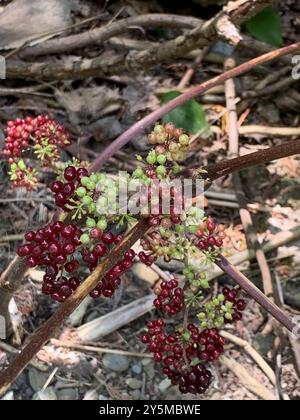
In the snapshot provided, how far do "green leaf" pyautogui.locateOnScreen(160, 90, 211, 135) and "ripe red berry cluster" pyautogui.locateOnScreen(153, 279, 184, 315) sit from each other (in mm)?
1076

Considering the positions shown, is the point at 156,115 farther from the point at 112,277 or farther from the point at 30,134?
the point at 112,277

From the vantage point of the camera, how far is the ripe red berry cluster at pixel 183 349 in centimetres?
182

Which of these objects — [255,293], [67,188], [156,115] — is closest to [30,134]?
[156,115]

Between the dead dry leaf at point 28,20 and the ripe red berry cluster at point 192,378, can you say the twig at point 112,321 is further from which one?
the dead dry leaf at point 28,20

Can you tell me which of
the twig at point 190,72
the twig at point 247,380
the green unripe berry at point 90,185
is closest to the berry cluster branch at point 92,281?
the green unripe berry at point 90,185

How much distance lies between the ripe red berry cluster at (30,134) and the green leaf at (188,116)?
740mm

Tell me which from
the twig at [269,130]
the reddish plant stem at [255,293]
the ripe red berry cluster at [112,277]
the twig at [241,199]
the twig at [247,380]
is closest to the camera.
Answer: the ripe red berry cluster at [112,277]

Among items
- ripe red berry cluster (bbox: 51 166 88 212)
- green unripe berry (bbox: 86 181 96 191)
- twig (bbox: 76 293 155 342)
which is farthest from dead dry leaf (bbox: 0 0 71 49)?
green unripe berry (bbox: 86 181 96 191)

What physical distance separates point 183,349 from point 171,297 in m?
0.14

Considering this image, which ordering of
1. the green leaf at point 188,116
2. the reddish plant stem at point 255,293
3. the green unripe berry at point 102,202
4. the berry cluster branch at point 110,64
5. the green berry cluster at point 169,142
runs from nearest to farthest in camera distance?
1. the green unripe berry at point 102,202
2. the green berry cluster at point 169,142
3. the reddish plant stem at point 255,293
4. the berry cluster branch at point 110,64
5. the green leaf at point 188,116

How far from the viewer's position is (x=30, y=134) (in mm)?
2146

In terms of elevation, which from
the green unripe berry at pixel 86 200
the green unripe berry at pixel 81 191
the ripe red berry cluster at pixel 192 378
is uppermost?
the green unripe berry at pixel 81 191

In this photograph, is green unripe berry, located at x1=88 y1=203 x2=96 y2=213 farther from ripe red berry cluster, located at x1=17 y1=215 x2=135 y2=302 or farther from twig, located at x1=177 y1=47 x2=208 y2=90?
twig, located at x1=177 y1=47 x2=208 y2=90

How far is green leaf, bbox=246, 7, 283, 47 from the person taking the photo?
9.55ft
